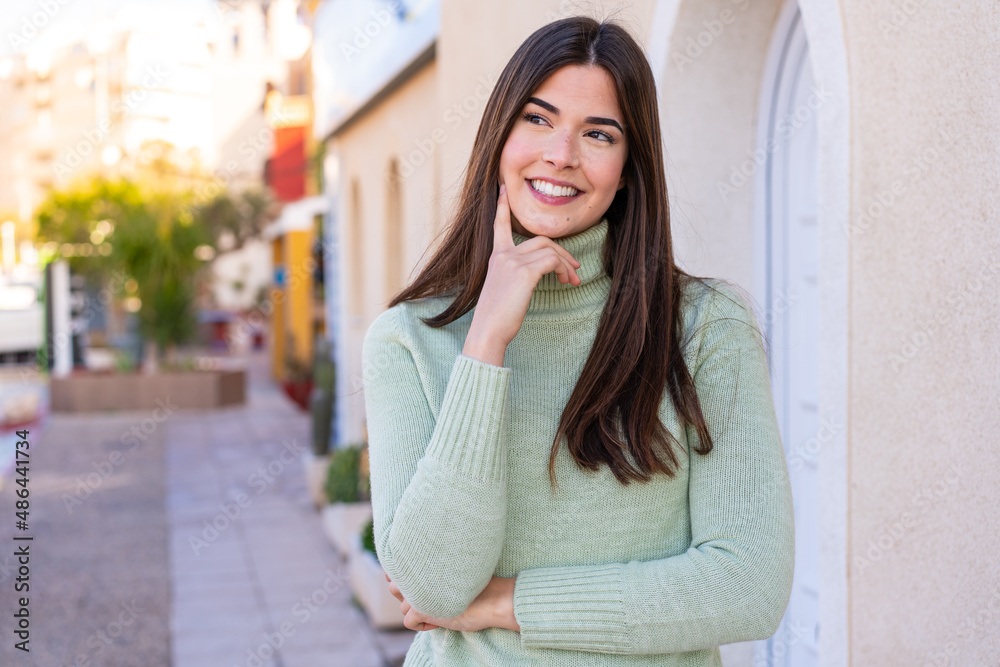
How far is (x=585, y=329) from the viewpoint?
1.66 metres

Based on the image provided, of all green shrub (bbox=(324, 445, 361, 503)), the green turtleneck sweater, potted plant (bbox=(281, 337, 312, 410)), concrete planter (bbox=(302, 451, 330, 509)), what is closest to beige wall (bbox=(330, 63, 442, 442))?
concrete planter (bbox=(302, 451, 330, 509))

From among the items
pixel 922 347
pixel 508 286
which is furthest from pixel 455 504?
pixel 922 347

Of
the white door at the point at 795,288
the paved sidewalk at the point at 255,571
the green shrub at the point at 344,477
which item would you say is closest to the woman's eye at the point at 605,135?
the white door at the point at 795,288

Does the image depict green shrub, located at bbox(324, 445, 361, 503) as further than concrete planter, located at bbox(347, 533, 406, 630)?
Yes

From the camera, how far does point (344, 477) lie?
6742mm

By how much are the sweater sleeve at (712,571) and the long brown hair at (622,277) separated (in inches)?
2.0

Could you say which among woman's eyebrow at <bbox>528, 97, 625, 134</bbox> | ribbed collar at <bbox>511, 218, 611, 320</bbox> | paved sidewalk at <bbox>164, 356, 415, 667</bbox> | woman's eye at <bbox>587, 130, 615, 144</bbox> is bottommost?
paved sidewalk at <bbox>164, 356, 415, 667</bbox>

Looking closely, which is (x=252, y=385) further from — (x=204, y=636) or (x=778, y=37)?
(x=778, y=37)

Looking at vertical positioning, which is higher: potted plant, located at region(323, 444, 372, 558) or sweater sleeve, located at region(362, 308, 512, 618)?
sweater sleeve, located at region(362, 308, 512, 618)

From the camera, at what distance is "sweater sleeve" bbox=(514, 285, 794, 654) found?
144 centimetres

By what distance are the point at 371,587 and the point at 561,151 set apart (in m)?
4.17

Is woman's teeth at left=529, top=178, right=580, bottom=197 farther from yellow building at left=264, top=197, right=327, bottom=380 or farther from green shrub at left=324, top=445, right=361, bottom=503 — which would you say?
yellow building at left=264, top=197, right=327, bottom=380

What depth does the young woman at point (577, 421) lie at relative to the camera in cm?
144

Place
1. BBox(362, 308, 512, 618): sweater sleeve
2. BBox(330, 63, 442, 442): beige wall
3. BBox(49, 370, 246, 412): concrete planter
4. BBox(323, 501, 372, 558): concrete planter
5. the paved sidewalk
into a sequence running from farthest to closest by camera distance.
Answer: BBox(49, 370, 246, 412): concrete planter, BBox(323, 501, 372, 558): concrete planter, BBox(330, 63, 442, 442): beige wall, the paved sidewalk, BBox(362, 308, 512, 618): sweater sleeve
